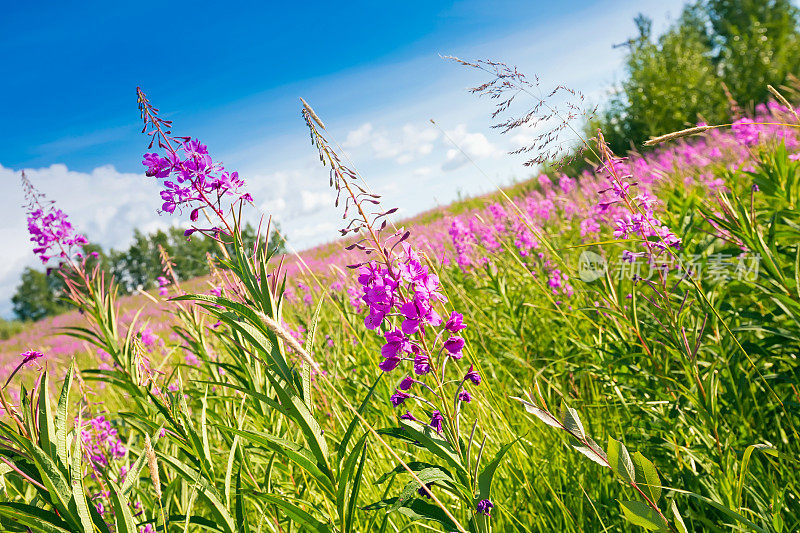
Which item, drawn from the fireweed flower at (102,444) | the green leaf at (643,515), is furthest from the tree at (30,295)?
the green leaf at (643,515)

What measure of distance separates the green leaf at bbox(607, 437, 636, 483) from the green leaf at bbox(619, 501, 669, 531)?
9 centimetres

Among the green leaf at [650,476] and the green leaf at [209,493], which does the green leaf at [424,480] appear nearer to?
the green leaf at [650,476]

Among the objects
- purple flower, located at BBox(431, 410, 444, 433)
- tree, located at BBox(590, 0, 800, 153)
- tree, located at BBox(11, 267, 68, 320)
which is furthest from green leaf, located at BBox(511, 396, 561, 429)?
tree, located at BBox(11, 267, 68, 320)

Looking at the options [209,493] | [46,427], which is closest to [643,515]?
[209,493]

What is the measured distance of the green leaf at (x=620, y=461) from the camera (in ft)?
2.77

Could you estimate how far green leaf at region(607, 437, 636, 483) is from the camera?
843 millimetres

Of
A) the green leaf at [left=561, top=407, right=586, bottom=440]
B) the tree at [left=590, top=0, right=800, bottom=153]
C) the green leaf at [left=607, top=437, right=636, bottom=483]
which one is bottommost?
the green leaf at [left=607, top=437, right=636, bottom=483]

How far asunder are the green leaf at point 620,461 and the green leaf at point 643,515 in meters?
0.09

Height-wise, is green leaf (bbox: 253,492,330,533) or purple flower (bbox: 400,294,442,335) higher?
purple flower (bbox: 400,294,442,335)

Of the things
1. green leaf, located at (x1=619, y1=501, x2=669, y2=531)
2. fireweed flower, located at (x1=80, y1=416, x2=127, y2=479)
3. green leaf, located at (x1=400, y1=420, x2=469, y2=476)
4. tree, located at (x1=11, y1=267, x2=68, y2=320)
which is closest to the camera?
green leaf, located at (x1=619, y1=501, x2=669, y2=531)

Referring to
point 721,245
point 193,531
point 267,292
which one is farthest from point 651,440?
point 193,531

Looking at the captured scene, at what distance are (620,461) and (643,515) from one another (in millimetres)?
172

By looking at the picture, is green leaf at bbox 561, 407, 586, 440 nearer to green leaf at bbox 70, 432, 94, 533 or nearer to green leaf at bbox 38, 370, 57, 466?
green leaf at bbox 70, 432, 94, 533

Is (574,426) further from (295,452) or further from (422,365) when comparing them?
(295,452)
